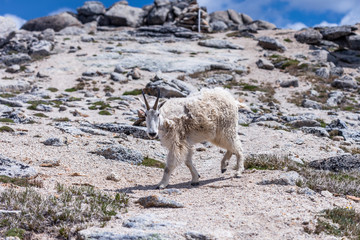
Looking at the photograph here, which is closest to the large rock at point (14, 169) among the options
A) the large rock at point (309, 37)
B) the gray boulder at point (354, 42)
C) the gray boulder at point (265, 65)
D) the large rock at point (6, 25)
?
the gray boulder at point (265, 65)

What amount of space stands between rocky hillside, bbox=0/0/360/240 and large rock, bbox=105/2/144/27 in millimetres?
21250

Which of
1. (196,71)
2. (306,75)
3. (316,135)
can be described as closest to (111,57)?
(196,71)

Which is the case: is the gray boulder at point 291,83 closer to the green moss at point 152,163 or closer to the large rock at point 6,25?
the green moss at point 152,163

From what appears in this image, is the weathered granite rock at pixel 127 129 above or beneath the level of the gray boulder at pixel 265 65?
beneath

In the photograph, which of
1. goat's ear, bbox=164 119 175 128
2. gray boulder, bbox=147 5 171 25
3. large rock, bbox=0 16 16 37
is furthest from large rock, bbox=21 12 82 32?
goat's ear, bbox=164 119 175 128

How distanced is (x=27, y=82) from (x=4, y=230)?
2864cm

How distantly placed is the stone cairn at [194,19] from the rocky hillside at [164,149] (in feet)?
55.2

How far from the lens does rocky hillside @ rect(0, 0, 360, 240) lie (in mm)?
6422

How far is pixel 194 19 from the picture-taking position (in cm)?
6494

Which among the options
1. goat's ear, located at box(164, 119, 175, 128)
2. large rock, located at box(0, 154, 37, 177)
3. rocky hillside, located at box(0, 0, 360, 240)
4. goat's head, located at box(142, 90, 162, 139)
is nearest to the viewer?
rocky hillside, located at box(0, 0, 360, 240)

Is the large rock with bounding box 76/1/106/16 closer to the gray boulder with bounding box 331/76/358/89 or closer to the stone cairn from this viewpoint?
the stone cairn

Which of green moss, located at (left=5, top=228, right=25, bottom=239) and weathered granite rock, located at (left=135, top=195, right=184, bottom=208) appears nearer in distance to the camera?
green moss, located at (left=5, top=228, right=25, bottom=239)

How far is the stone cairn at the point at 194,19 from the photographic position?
63.8 meters

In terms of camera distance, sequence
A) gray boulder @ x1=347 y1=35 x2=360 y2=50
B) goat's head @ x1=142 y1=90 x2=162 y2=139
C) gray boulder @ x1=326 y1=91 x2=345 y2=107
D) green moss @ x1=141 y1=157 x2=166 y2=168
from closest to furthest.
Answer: goat's head @ x1=142 y1=90 x2=162 y2=139 < green moss @ x1=141 y1=157 x2=166 y2=168 < gray boulder @ x1=326 y1=91 x2=345 y2=107 < gray boulder @ x1=347 y1=35 x2=360 y2=50
